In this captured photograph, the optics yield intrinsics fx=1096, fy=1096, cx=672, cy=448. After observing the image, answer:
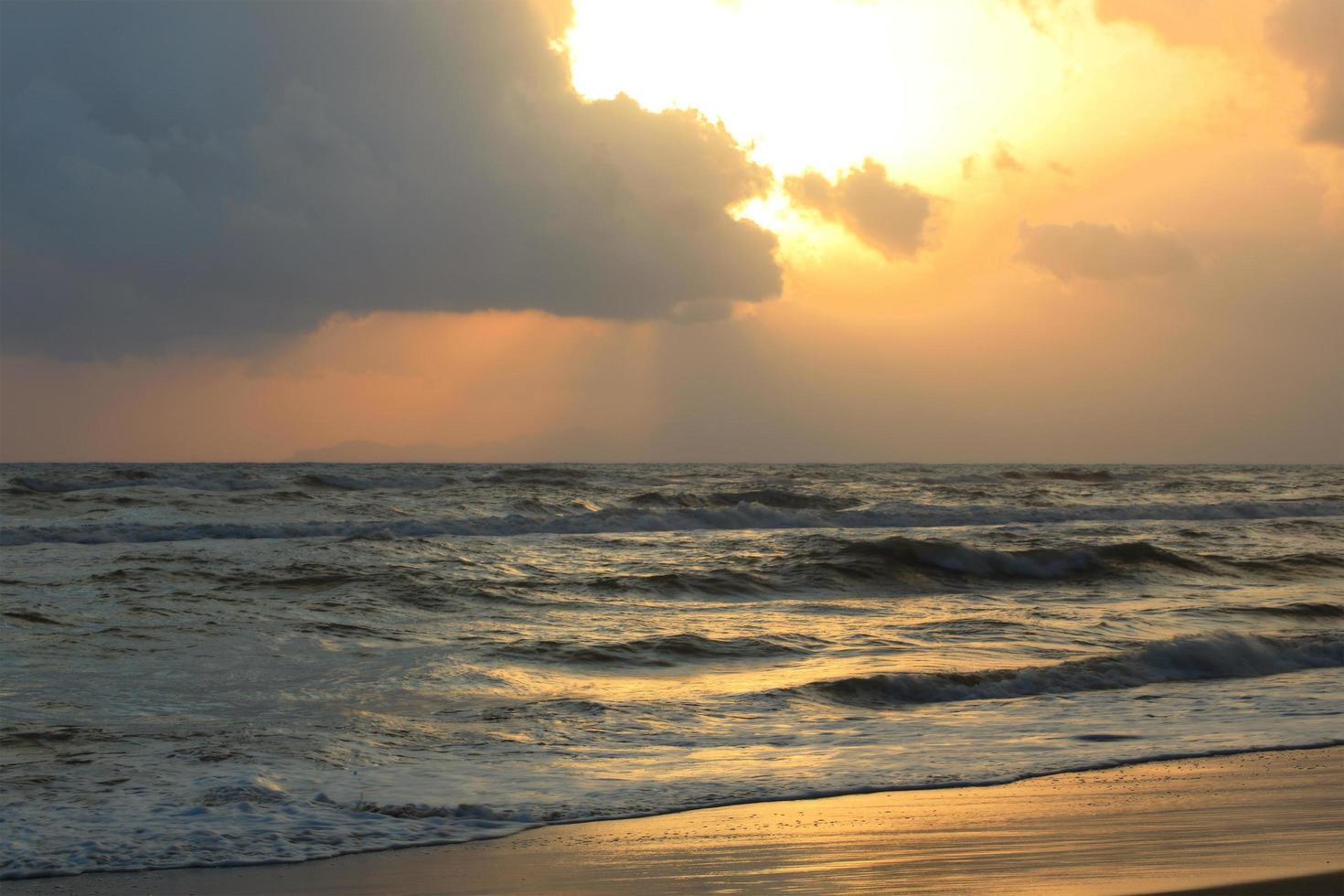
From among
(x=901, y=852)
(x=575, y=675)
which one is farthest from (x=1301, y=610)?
(x=901, y=852)

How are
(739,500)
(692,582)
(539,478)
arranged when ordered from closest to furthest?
(692,582) → (739,500) → (539,478)

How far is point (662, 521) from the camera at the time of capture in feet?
96.4

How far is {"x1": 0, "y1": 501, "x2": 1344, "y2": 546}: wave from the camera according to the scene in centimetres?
2384

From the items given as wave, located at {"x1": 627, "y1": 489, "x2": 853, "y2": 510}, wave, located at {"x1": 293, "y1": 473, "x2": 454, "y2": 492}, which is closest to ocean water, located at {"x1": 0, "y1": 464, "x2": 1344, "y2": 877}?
wave, located at {"x1": 627, "y1": 489, "x2": 853, "y2": 510}

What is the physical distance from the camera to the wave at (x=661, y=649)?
35.7 ft

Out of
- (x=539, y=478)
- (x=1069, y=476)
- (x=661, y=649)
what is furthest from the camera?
(x=1069, y=476)

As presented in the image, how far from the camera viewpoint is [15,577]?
15.9 metres

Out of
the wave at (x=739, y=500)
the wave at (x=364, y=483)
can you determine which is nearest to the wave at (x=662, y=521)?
the wave at (x=739, y=500)

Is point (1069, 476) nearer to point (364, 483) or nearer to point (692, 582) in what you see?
point (364, 483)

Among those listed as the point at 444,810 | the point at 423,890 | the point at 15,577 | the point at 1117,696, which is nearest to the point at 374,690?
the point at 444,810

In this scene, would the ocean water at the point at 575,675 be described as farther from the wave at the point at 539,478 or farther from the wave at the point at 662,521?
the wave at the point at 539,478

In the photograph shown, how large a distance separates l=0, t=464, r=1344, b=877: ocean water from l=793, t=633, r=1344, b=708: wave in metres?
0.04

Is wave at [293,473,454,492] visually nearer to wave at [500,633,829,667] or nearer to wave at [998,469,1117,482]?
wave at [998,469,1117,482]

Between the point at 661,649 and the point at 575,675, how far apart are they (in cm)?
147
